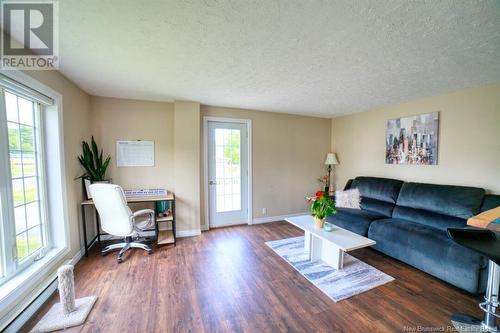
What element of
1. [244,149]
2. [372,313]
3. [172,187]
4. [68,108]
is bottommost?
[372,313]

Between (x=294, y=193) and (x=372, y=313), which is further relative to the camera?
(x=294, y=193)

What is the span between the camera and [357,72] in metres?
2.19

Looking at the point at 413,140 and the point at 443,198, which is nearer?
the point at 443,198

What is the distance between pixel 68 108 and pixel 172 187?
1762mm

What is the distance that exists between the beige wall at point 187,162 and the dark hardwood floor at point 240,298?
78cm

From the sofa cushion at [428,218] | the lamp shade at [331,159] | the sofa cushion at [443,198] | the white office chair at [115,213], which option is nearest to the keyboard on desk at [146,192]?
the white office chair at [115,213]

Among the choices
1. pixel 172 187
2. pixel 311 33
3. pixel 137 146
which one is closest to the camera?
pixel 311 33

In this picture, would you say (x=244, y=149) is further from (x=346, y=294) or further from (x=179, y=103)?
(x=346, y=294)

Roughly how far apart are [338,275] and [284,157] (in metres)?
2.52

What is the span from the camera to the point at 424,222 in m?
2.68

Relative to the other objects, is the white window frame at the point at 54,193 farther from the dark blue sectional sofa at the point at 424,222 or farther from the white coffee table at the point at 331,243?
the dark blue sectional sofa at the point at 424,222

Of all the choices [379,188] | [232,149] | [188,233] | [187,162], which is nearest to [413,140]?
[379,188]

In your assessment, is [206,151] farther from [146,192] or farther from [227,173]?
[146,192]

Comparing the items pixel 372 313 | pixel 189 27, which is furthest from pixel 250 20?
pixel 372 313
